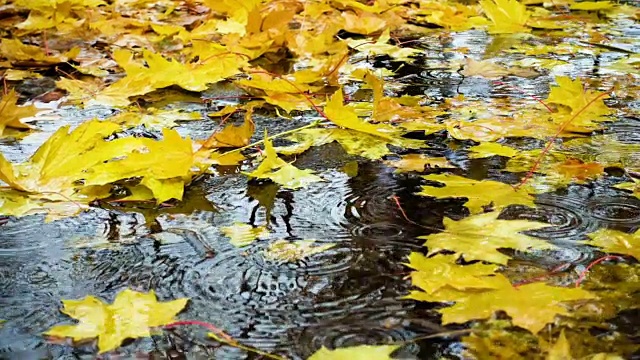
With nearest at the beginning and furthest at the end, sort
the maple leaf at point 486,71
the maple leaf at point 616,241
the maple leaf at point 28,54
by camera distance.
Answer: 1. the maple leaf at point 616,241
2. the maple leaf at point 486,71
3. the maple leaf at point 28,54

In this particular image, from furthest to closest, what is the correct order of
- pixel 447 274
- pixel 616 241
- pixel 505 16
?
pixel 505 16
pixel 616 241
pixel 447 274

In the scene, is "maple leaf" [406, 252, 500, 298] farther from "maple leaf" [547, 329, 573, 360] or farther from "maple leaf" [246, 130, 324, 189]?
"maple leaf" [246, 130, 324, 189]

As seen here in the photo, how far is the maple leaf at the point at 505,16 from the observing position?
2643 mm

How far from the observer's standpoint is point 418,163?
4.33ft

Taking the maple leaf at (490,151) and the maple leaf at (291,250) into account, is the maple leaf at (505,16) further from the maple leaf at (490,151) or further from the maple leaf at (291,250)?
the maple leaf at (291,250)

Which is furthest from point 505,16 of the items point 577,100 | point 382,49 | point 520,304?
point 520,304

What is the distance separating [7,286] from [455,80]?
1374mm

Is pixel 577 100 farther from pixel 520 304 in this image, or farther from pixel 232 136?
pixel 520 304

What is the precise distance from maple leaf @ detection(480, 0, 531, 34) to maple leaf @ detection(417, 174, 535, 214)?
1.60m

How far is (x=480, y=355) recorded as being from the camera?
2.42 feet

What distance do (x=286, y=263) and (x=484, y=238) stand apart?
0.87ft

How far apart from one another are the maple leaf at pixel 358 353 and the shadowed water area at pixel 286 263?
0.02 m

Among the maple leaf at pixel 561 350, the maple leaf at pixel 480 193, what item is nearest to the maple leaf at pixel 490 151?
the maple leaf at pixel 480 193

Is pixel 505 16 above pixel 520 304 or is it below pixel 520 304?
below
